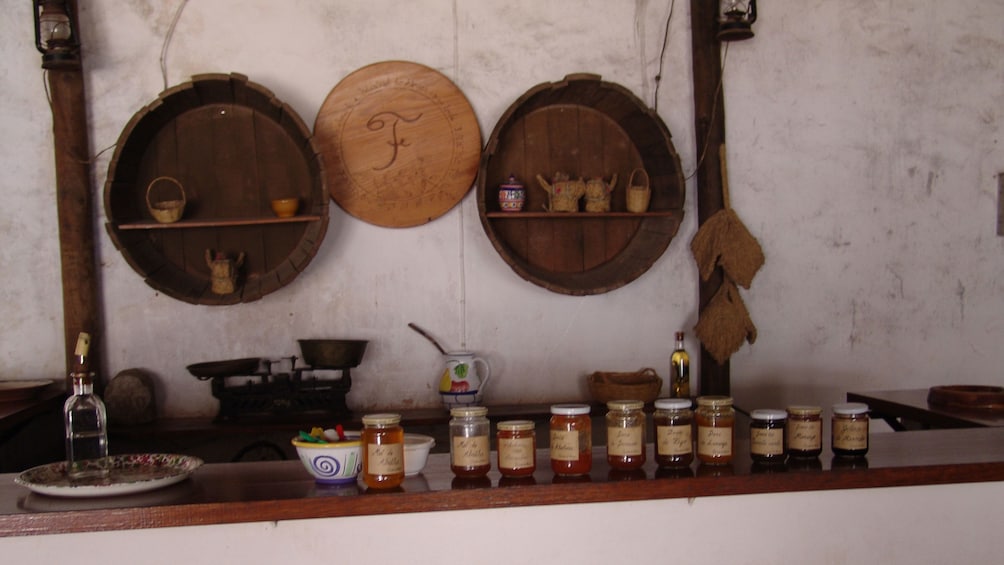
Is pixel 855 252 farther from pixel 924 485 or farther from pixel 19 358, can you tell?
pixel 19 358

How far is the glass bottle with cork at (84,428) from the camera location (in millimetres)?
1977

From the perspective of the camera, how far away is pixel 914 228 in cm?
423

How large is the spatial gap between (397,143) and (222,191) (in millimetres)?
757

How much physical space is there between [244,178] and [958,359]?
3.35 m

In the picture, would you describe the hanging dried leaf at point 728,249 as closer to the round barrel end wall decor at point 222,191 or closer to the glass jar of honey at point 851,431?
the round barrel end wall decor at point 222,191

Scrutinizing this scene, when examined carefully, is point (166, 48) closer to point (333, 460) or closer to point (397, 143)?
point (397, 143)

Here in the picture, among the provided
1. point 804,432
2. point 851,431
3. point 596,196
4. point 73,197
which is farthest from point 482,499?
point 73,197

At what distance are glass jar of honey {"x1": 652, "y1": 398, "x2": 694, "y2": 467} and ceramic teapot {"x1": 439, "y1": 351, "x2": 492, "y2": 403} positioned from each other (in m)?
1.75

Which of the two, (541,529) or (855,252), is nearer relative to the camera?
(541,529)

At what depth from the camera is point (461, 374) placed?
3768 millimetres

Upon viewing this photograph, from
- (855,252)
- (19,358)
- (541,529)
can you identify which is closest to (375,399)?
(19,358)

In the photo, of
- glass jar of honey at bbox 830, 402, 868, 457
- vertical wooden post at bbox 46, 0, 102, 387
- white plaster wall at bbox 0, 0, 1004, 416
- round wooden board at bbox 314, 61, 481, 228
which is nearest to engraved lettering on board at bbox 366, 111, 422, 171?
round wooden board at bbox 314, 61, 481, 228

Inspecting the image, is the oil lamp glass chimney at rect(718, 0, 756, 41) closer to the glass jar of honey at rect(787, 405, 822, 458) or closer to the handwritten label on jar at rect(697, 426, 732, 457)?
the glass jar of honey at rect(787, 405, 822, 458)

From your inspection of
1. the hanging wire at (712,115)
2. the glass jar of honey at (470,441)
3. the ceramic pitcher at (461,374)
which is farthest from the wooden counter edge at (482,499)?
the hanging wire at (712,115)
